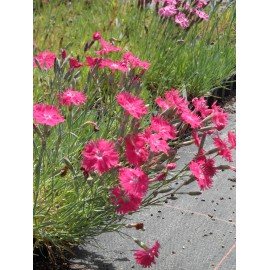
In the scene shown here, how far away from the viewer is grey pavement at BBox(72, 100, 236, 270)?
7.20ft

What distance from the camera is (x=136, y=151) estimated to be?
168cm

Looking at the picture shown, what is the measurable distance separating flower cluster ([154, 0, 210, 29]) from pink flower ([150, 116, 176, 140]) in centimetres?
166

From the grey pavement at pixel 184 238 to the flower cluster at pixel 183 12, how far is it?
3.55 ft

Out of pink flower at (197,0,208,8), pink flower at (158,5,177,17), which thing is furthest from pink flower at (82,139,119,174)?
Result: pink flower at (197,0,208,8)

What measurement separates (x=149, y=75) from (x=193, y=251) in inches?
61.7

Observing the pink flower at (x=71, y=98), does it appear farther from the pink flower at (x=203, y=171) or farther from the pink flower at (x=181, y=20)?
the pink flower at (x=181, y=20)

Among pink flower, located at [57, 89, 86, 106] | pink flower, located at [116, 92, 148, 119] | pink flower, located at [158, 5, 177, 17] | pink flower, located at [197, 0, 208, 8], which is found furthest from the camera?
pink flower, located at [197, 0, 208, 8]

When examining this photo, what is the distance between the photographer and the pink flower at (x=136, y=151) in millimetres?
1657

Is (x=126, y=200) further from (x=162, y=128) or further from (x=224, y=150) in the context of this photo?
(x=224, y=150)

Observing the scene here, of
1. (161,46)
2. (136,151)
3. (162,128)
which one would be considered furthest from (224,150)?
(161,46)

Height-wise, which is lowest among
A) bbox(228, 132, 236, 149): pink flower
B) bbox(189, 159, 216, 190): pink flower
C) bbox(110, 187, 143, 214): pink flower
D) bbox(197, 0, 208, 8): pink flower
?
bbox(110, 187, 143, 214): pink flower

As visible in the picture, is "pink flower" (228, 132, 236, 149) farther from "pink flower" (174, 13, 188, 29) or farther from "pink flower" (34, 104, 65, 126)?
"pink flower" (174, 13, 188, 29)

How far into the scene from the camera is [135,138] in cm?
170

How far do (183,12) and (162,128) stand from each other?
6.29ft
